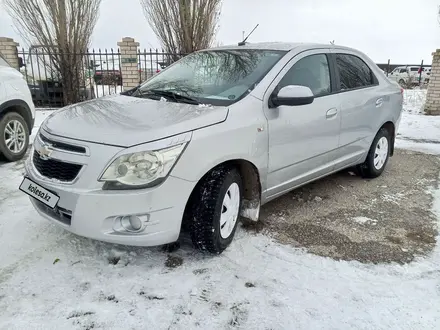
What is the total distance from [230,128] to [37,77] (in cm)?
1015

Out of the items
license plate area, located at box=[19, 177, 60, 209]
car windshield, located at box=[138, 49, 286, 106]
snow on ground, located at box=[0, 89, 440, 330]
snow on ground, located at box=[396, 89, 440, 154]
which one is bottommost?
snow on ground, located at box=[0, 89, 440, 330]

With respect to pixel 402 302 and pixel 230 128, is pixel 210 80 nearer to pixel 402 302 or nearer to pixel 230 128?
pixel 230 128

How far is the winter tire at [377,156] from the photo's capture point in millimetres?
4570

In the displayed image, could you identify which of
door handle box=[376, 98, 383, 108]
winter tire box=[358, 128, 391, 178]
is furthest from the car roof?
winter tire box=[358, 128, 391, 178]

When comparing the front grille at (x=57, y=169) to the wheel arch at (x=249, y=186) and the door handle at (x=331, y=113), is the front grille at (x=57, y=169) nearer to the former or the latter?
the wheel arch at (x=249, y=186)

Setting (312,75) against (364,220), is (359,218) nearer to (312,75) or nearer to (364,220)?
(364,220)

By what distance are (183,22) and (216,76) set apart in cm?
833

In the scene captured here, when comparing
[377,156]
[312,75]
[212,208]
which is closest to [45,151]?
[212,208]

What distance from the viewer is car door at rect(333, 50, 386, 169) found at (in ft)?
12.7

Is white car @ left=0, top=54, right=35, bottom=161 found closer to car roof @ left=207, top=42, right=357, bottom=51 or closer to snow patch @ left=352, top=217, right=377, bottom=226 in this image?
car roof @ left=207, top=42, right=357, bottom=51

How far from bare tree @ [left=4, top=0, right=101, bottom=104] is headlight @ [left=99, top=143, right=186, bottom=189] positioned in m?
9.60

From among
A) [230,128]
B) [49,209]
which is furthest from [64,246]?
[230,128]

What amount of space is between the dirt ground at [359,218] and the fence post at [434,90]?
20.5 ft

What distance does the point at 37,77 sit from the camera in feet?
35.9
